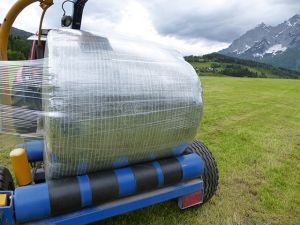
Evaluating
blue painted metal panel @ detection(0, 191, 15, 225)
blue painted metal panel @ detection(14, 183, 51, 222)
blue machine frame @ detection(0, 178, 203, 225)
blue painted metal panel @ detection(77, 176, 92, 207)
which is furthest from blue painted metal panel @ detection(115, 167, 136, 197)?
blue painted metal panel @ detection(0, 191, 15, 225)

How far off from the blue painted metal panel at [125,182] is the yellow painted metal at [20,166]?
833mm

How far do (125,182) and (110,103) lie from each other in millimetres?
704

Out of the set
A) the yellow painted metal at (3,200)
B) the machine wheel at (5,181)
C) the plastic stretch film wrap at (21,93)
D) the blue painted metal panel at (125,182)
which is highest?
the plastic stretch film wrap at (21,93)

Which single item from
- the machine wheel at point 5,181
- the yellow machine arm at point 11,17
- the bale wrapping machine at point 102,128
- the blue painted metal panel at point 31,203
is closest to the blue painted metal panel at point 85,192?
the bale wrapping machine at point 102,128

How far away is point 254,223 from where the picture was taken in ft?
12.2

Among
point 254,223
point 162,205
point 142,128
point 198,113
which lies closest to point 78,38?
point 142,128

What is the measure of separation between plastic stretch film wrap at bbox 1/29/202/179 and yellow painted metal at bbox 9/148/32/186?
32 centimetres

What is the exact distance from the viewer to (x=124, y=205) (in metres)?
2.99

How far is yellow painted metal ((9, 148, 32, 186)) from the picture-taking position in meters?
3.08

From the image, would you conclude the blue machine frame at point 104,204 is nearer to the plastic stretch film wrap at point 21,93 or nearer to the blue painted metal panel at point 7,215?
the blue painted metal panel at point 7,215

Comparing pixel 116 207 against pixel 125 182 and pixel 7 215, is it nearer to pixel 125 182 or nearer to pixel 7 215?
pixel 125 182

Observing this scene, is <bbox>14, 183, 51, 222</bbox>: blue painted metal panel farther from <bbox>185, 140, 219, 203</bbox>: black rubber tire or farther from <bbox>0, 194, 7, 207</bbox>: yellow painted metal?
<bbox>185, 140, 219, 203</bbox>: black rubber tire

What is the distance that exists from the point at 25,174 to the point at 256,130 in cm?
641

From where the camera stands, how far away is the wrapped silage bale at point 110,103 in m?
2.58
